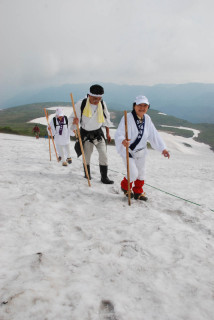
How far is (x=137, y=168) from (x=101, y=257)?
3.08 metres

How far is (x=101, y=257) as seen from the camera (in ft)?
10.2

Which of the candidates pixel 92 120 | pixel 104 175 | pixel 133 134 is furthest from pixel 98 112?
pixel 104 175

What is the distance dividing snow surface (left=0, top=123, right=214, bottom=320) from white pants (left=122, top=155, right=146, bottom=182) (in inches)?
27.7

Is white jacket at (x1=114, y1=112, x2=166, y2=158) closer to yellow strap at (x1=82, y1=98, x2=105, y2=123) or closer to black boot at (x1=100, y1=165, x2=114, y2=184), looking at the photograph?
yellow strap at (x1=82, y1=98, x2=105, y2=123)

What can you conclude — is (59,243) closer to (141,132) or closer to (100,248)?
(100,248)

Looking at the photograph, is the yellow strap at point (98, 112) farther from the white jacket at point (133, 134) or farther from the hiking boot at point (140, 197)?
the hiking boot at point (140, 197)

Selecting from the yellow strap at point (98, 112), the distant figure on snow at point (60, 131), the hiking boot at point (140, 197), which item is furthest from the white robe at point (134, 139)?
the distant figure on snow at point (60, 131)

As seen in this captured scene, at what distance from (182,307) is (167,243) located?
4.21 feet

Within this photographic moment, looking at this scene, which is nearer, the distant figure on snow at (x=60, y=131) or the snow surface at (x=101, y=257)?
the snow surface at (x=101, y=257)

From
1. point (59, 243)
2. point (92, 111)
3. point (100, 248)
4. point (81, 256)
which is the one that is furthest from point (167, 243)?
point (92, 111)

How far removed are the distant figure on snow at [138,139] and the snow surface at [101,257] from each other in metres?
0.75

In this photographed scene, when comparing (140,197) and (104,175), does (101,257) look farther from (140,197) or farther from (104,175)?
(104,175)

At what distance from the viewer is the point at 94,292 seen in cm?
246

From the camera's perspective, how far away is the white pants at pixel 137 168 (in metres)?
5.43
